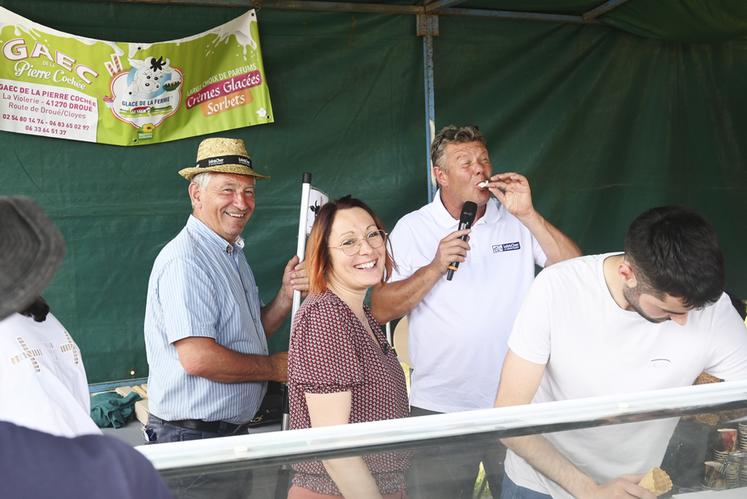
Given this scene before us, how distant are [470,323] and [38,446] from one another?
200 cm

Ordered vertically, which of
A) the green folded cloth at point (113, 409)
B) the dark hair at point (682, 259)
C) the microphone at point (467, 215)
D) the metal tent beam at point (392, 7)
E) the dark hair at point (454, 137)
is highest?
the metal tent beam at point (392, 7)

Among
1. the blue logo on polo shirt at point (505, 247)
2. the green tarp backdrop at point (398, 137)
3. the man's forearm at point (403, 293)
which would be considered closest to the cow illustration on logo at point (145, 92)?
the green tarp backdrop at point (398, 137)

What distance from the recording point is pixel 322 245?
1939 millimetres

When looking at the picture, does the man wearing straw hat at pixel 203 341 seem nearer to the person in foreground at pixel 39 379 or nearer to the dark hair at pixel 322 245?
the dark hair at pixel 322 245

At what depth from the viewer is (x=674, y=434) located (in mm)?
1336

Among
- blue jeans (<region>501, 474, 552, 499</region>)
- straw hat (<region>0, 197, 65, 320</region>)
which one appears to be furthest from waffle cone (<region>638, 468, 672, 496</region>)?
straw hat (<region>0, 197, 65, 320</region>)

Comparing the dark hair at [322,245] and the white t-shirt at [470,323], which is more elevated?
the dark hair at [322,245]

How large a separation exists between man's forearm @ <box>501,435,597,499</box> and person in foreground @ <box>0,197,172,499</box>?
673mm

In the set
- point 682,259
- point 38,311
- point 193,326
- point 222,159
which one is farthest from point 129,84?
point 682,259

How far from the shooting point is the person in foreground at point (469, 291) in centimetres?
262

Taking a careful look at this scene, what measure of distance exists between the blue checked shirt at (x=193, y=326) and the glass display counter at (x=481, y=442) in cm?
117

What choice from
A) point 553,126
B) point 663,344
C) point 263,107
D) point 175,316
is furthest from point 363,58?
point 663,344

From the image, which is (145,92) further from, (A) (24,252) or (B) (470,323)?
(A) (24,252)

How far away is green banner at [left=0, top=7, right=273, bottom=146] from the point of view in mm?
Result: 3326
